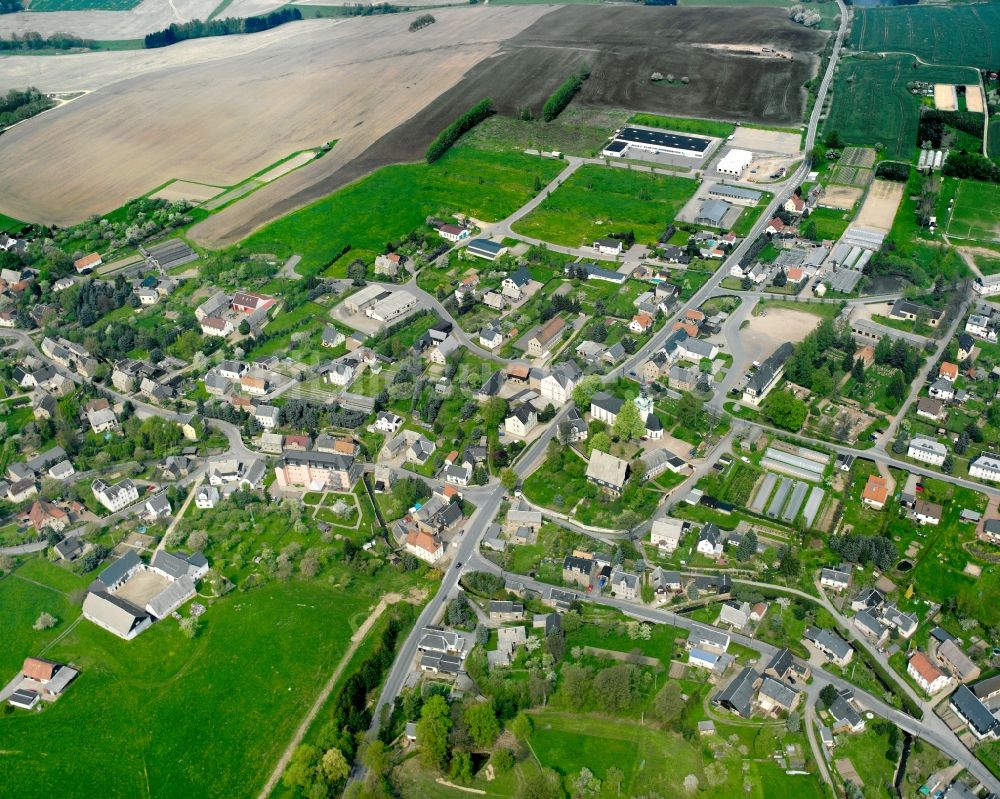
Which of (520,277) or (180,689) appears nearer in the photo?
(180,689)

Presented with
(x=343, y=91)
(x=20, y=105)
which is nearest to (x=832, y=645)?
(x=343, y=91)

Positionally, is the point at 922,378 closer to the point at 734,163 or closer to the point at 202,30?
the point at 734,163

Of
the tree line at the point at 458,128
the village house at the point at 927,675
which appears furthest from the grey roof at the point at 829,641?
the tree line at the point at 458,128

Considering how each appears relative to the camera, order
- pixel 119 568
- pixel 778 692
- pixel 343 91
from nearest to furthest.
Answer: pixel 778 692, pixel 119 568, pixel 343 91

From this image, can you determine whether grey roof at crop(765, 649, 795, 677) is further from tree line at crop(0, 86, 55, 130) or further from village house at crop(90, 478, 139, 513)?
tree line at crop(0, 86, 55, 130)

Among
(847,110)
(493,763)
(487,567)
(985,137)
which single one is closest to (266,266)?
(487,567)

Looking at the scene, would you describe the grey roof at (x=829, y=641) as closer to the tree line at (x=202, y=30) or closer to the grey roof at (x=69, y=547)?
the grey roof at (x=69, y=547)
